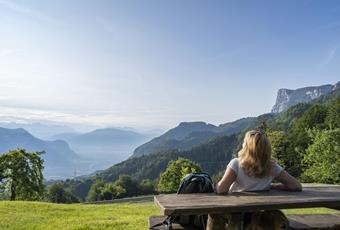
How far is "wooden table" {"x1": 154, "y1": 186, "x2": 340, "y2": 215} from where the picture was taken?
4.07 meters

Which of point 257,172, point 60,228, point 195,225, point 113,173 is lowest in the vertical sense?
point 113,173

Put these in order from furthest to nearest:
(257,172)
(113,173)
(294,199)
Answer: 1. (113,173)
2. (257,172)
3. (294,199)

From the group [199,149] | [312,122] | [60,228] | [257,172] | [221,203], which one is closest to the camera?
[221,203]

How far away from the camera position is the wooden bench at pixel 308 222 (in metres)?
5.33

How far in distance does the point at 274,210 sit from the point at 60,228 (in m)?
7.04

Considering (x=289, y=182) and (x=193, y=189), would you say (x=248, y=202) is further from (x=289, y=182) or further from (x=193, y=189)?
(x=289, y=182)

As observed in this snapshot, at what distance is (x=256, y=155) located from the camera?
16.0 ft

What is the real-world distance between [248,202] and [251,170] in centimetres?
72

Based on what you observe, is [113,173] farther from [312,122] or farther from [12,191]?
[12,191]

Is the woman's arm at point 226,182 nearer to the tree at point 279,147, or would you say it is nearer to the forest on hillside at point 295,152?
Result: the forest on hillside at point 295,152

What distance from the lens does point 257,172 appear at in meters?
5.00

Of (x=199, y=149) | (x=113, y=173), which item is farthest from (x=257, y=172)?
(x=199, y=149)

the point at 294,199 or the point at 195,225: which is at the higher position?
the point at 294,199

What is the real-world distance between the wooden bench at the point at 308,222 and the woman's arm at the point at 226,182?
0.77m
